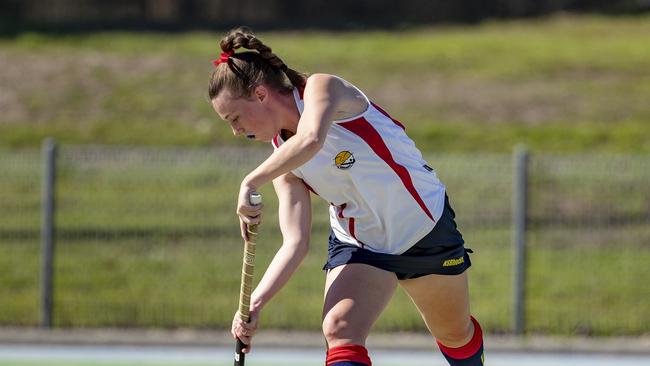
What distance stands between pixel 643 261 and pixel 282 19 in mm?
15531

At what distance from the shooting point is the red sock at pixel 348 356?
4738 mm

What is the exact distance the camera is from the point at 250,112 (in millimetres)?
4809

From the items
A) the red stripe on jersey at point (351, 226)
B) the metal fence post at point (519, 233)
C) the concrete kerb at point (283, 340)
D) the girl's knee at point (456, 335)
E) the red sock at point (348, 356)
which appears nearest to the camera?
the red sock at point (348, 356)

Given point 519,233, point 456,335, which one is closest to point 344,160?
point 456,335

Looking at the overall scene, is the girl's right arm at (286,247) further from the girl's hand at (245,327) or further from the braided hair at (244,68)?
the braided hair at (244,68)

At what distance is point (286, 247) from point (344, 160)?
49 centimetres

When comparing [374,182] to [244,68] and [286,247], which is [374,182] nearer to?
[286,247]

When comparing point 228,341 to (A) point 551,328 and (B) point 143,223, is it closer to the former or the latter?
(B) point 143,223

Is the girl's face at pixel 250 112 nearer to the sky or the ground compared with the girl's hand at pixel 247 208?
nearer to the sky

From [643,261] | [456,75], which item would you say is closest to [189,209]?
[643,261]

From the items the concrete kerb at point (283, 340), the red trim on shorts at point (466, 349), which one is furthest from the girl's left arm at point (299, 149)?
the concrete kerb at point (283, 340)

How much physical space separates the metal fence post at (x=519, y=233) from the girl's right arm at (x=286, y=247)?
179 inches

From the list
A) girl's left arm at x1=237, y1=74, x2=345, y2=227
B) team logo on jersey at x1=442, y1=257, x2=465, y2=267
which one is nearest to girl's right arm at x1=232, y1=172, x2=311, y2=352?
girl's left arm at x1=237, y1=74, x2=345, y2=227

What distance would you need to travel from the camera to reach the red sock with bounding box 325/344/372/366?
15.5 ft
